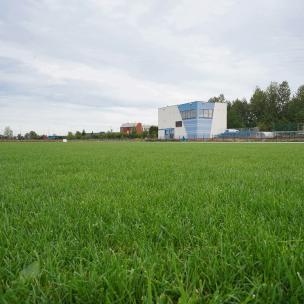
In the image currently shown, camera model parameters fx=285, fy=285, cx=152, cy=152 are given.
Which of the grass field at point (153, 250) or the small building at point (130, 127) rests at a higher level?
the small building at point (130, 127)

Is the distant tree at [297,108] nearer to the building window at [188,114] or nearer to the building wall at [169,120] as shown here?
the building window at [188,114]

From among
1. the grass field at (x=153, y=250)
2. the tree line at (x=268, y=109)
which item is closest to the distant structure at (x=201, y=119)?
the tree line at (x=268, y=109)

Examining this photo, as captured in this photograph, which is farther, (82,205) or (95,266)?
(82,205)

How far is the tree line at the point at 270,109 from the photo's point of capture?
7510 cm

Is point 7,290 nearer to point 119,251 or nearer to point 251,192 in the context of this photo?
point 119,251

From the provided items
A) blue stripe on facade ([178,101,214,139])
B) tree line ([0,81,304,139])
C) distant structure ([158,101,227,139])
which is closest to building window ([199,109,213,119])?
distant structure ([158,101,227,139])

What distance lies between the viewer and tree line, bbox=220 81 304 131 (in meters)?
75.1

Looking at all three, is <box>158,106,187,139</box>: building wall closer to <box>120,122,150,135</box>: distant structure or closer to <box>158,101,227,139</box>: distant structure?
<box>158,101,227,139</box>: distant structure

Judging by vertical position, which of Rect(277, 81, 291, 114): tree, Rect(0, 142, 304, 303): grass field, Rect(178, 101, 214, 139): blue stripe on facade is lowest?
Rect(0, 142, 304, 303): grass field

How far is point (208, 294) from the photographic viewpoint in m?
1.22

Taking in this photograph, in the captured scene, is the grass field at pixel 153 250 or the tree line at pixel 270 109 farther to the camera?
the tree line at pixel 270 109

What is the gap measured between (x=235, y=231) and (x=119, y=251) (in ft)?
2.63

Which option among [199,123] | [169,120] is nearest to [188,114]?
[199,123]

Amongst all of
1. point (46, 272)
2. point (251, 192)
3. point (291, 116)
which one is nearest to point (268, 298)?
point (46, 272)
